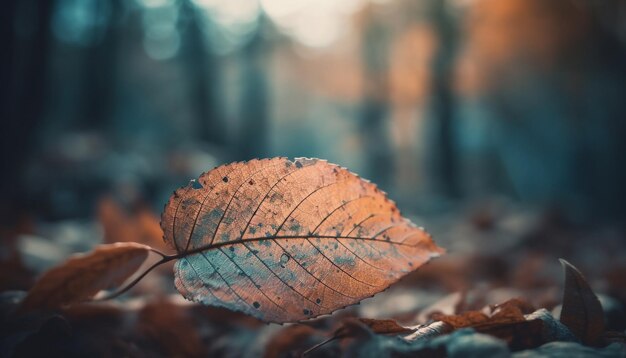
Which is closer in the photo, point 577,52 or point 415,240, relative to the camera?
point 415,240

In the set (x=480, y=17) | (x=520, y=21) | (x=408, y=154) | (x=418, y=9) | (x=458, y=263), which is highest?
(x=408, y=154)

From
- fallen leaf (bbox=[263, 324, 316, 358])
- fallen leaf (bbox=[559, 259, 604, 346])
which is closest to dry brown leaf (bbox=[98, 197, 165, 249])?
fallen leaf (bbox=[263, 324, 316, 358])

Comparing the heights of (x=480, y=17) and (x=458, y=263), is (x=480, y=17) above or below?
above

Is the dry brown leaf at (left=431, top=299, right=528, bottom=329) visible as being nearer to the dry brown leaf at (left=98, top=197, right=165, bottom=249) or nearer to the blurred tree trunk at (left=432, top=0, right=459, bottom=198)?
the dry brown leaf at (left=98, top=197, right=165, bottom=249)

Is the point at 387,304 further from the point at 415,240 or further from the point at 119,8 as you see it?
the point at 119,8

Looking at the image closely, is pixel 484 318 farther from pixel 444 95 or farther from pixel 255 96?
pixel 255 96

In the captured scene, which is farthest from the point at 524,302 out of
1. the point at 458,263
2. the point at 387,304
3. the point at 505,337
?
the point at 458,263

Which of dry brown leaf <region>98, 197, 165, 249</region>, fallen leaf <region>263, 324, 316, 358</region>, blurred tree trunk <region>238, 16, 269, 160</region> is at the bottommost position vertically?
fallen leaf <region>263, 324, 316, 358</region>
